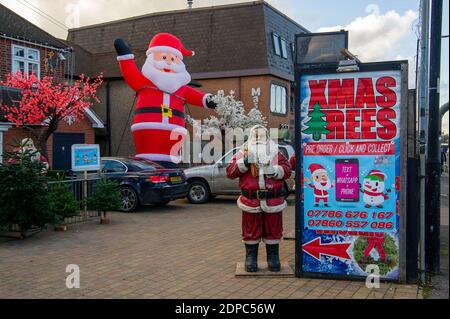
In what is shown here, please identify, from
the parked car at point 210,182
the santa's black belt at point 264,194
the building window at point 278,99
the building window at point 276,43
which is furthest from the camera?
the building window at point 276,43

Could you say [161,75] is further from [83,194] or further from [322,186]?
[322,186]

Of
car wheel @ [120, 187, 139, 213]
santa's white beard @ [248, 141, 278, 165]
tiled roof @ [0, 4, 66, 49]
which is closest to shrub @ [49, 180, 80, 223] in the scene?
car wheel @ [120, 187, 139, 213]

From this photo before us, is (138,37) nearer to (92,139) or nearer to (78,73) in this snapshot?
(78,73)

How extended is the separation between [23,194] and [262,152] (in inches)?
178

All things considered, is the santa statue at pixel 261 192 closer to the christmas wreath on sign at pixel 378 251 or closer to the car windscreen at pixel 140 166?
the christmas wreath on sign at pixel 378 251

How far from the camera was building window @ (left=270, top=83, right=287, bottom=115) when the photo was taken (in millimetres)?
25909

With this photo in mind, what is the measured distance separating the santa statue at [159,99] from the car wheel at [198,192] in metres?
2.25

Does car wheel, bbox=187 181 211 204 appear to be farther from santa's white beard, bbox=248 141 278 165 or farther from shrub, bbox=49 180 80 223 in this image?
santa's white beard, bbox=248 141 278 165

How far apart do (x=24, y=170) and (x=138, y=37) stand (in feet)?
73.5

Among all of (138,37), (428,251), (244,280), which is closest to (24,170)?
(244,280)

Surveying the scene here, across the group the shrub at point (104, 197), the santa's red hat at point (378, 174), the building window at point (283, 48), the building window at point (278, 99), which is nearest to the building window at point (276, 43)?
the building window at point (283, 48)

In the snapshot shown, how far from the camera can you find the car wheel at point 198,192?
577 inches

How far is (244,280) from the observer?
5.91 m

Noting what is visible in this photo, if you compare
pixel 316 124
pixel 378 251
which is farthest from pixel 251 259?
pixel 316 124
